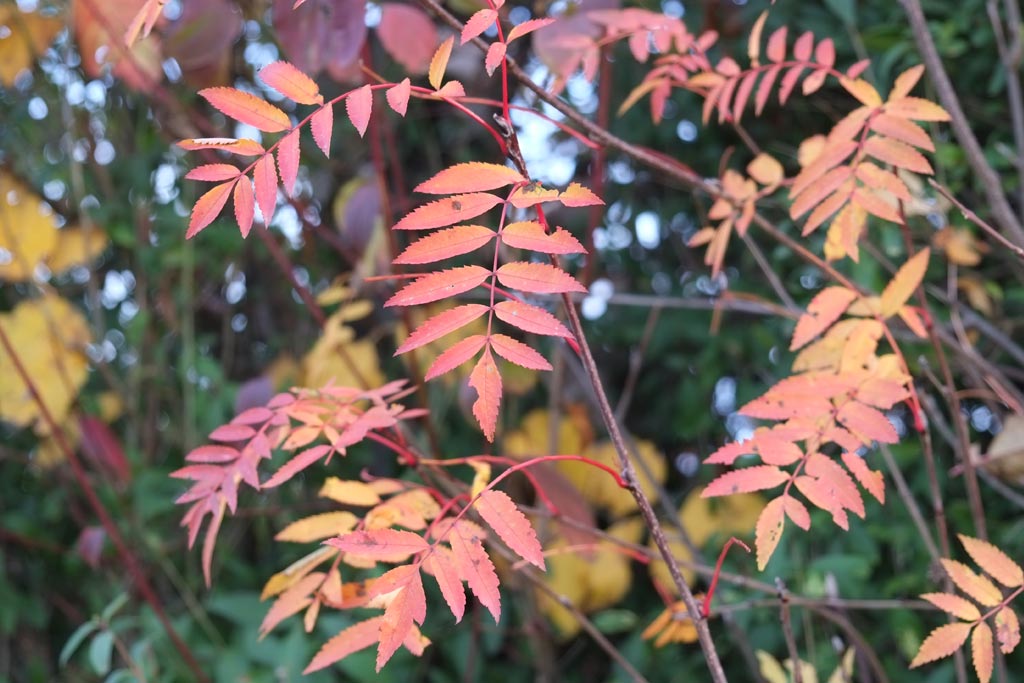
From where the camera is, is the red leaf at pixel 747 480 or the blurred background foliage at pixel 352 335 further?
the blurred background foliage at pixel 352 335

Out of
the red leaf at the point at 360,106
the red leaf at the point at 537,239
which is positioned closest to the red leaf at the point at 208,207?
the red leaf at the point at 360,106

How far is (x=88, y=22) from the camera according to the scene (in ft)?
5.02

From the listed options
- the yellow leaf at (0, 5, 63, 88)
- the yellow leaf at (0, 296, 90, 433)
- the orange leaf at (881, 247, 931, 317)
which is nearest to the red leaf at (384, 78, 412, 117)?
the orange leaf at (881, 247, 931, 317)

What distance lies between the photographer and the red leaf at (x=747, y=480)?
Answer: 0.72m

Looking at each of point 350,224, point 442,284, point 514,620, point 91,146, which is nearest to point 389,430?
point 350,224

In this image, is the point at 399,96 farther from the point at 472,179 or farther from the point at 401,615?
the point at 401,615

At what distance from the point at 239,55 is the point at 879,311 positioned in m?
1.51

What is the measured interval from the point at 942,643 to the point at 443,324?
439 millimetres

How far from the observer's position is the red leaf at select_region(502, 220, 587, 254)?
2.07 feet

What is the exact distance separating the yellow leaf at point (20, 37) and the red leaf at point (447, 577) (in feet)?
4.72

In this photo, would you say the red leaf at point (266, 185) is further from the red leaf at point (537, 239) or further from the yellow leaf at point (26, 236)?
the yellow leaf at point (26, 236)

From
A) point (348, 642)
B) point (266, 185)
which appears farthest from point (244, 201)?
point (348, 642)

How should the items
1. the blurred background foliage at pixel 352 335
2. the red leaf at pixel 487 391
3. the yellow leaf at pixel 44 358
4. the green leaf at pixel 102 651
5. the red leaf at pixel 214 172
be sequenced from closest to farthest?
1. the red leaf at pixel 487 391
2. the red leaf at pixel 214 172
3. the green leaf at pixel 102 651
4. the blurred background foliage at pixel 352 335
5. the yellow leaf at pixel 44 358

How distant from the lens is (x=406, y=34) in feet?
4.24
